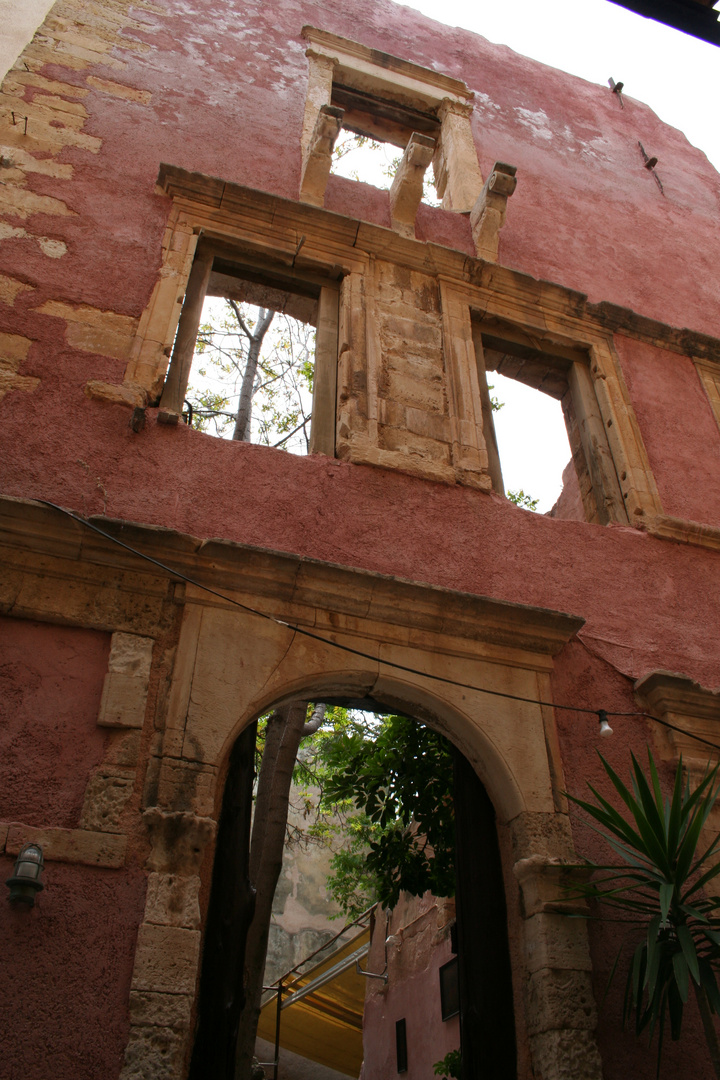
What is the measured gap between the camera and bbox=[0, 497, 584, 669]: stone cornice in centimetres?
365

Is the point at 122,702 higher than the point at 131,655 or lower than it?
lower

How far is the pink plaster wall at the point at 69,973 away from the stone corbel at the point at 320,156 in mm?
4714

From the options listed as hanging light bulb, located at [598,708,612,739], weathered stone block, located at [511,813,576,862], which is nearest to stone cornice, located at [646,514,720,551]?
hanging light bulb, located at [598,708,612,739]

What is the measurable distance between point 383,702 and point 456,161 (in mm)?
5113

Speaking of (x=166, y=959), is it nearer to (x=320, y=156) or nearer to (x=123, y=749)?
(x=123, y=749)

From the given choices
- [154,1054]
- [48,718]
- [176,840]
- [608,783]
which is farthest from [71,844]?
[608,783]

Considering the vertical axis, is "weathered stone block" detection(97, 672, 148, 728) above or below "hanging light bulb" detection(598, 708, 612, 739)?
below

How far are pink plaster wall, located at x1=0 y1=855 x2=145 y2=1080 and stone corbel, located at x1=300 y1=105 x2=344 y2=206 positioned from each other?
15.5 ft

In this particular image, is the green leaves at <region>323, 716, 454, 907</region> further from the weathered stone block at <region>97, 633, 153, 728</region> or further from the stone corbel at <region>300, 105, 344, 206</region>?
the stone corbel at <region>300, 105, 344, 206</region>

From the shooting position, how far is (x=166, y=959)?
2.90 meters

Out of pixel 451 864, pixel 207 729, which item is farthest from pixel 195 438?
pixel 451 864

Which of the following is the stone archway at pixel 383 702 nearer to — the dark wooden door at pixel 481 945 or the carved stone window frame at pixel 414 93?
the dark wooden door at pixel 481 945

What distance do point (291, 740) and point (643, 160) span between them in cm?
671

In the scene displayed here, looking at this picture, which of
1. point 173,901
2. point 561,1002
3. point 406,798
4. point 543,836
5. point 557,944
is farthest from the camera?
point 406,798
